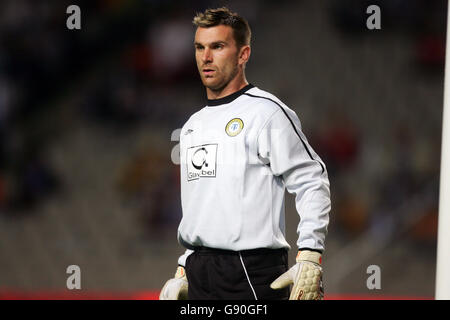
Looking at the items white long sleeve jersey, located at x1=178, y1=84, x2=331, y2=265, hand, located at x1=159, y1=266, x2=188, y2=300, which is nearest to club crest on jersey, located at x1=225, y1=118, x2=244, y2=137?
white long sleeve jersey, located at x1=178, y1=84, x2=331, y2=265

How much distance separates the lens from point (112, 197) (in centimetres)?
641

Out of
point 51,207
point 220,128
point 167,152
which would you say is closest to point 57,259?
point 51,207

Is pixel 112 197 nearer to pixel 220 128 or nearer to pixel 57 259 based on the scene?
pixel 57 259

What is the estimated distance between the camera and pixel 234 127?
2.40 m

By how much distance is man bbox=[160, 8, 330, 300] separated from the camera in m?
2.31

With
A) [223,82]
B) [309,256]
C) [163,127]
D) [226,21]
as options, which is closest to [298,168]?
[309,256]

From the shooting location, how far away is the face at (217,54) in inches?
95.5

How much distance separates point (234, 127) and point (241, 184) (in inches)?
8.4

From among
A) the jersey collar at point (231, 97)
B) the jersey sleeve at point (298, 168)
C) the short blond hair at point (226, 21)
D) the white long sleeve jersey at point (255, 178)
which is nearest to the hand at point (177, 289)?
the white long sleeve jersey at point (255, 178)

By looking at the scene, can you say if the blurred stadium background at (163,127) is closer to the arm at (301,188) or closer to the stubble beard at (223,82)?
the stubble beard at (223,82)

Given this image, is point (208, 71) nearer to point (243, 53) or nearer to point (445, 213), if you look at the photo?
point (243, 53)

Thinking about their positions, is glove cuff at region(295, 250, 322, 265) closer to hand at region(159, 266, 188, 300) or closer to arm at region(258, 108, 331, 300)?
arm at region(258, 108, 331, 300)

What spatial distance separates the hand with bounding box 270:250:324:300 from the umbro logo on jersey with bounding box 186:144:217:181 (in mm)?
440
